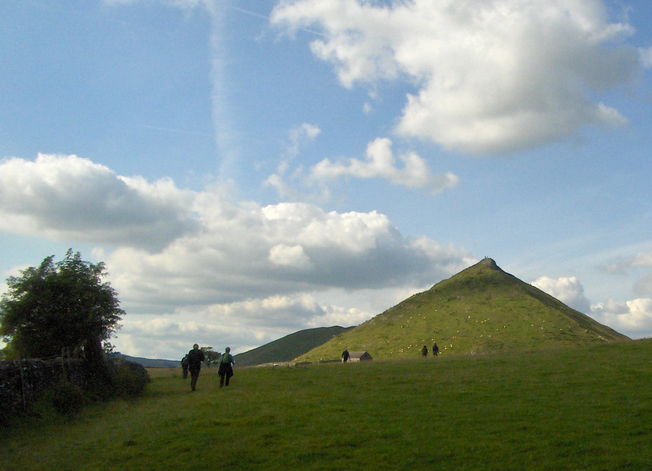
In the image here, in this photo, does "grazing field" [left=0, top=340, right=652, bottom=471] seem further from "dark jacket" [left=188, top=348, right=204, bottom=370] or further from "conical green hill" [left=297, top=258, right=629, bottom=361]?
"conical green hill" [left=297, top=258, right=629, bottom=361]

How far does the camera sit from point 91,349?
36438 mm

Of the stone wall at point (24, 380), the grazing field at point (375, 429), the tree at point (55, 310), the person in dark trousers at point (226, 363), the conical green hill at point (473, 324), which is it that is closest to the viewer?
the grazing field at point (375, 429)

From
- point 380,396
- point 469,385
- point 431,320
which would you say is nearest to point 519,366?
point 469,385

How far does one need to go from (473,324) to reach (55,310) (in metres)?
103

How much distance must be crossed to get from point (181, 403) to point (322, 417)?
9.76 meters

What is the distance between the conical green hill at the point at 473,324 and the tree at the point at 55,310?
6914cm

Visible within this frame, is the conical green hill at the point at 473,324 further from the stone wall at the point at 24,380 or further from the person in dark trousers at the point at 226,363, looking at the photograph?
the stone wall at the point at 24,380

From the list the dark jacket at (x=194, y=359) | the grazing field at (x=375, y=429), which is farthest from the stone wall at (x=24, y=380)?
the dark jacket at (x=194, y=359)

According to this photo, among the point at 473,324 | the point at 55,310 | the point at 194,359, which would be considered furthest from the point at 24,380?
the point at 473,324

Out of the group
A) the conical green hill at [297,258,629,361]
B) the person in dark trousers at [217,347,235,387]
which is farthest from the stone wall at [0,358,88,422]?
the conical green hill at [297,258,629,361]

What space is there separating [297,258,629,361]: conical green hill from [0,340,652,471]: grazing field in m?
76.1

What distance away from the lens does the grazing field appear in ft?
49.3

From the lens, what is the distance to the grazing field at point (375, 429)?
592 inches

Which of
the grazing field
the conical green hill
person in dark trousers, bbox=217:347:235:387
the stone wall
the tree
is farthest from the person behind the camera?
the conical green hill
